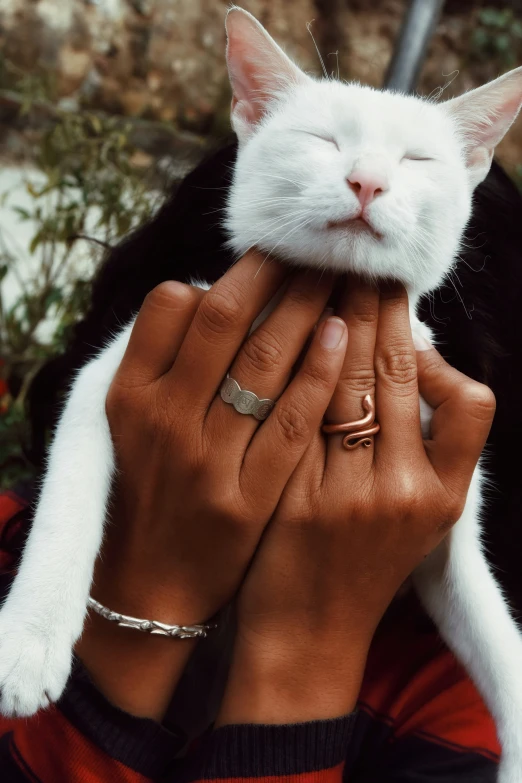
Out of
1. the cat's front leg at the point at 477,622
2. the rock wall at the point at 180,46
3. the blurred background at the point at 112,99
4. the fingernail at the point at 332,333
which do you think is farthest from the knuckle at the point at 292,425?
the rock wall at the point at 180,46

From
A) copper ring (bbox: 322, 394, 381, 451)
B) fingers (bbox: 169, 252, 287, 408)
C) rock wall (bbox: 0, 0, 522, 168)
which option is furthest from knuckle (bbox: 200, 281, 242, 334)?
rock wall (bbox: 0, 0, 522, 168)

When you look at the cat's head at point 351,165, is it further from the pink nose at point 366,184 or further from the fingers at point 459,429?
the fingers at point 459,429

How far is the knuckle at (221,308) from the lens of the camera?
89 cm

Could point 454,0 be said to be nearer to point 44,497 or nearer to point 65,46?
point 65,46

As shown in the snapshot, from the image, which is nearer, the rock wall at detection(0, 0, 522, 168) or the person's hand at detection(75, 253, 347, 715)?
the person's hand at detection(75, 253, 347, 715)

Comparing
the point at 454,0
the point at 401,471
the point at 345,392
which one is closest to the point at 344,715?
the point at 401,471

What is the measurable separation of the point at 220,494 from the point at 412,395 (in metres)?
0.32

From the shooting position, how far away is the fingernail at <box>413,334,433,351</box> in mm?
1018

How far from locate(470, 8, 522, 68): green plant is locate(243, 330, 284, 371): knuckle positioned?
486 cm

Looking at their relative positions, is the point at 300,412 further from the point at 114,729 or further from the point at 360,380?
the point at 114,729

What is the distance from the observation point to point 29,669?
0.79 meters

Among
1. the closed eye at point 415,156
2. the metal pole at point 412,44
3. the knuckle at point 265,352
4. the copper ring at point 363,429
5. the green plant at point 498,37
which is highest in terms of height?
the green plant at point 498,37

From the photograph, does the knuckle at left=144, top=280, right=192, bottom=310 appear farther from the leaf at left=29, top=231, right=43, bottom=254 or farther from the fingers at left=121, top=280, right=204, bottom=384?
the leaf at left=29, top=231, right=43, bottom=254

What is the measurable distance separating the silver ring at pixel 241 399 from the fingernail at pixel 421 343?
0.85 feet
